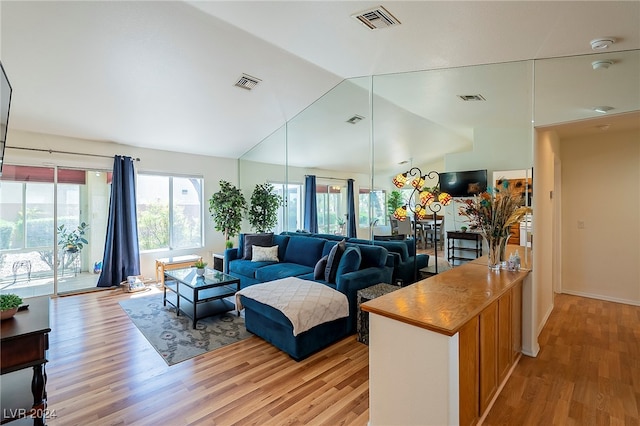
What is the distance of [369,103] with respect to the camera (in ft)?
14.4

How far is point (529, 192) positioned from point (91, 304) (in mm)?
5895

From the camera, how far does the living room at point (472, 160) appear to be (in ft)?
9.35

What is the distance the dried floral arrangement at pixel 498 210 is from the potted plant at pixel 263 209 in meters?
4.33

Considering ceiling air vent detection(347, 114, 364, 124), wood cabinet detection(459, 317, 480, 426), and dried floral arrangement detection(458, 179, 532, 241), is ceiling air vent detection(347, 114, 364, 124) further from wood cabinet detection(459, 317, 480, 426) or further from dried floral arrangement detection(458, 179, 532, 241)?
wood cabinet detection(459, 317, 480, 426)

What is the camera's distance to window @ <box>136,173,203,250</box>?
5754 millimetres

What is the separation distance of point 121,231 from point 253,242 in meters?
2.34

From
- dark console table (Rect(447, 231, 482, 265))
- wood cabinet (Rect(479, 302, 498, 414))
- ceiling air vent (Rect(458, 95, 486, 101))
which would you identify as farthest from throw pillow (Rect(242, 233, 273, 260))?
wood cabinet (Rect(479, 302, 498, 414))

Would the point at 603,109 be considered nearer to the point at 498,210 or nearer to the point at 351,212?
the point at 498,210

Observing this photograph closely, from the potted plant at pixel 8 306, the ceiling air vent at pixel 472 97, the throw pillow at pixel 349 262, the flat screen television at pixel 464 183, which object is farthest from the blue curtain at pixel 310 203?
the potted plant at pixel 8 306

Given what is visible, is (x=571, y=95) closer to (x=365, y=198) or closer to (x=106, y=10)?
(x=365, y=198)

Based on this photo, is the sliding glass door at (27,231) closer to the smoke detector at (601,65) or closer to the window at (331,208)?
the window at (331,208)

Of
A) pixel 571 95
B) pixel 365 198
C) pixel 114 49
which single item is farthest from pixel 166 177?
pixel 571 95

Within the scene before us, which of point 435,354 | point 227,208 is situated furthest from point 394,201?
point 227,208

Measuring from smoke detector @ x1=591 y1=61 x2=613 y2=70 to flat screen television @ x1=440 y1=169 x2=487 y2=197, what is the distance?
118 cm
